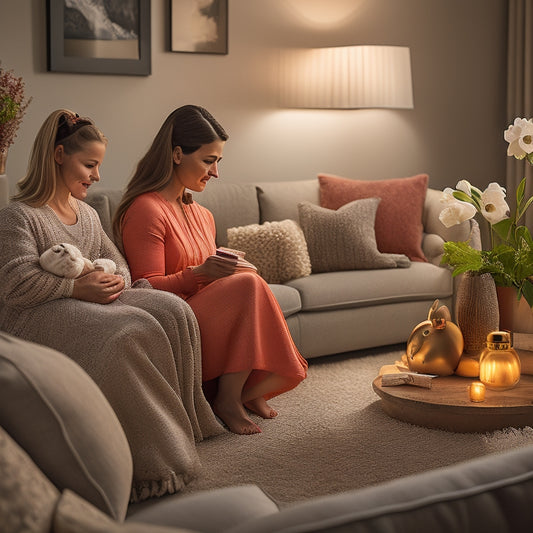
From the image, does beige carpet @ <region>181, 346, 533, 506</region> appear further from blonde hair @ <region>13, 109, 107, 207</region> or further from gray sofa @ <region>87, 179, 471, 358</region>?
blonde hair @ <region>13, 109, 107, 207</region>

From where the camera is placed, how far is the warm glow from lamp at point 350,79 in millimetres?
4578

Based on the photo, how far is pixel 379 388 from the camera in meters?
2.90

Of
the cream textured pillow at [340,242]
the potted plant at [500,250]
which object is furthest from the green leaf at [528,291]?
the cream textured pillow at [340,242]

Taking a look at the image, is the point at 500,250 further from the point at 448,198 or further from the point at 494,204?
the point at 448,198

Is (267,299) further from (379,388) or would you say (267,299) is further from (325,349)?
(325,349)

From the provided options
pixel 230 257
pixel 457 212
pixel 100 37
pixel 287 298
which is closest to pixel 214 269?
pixel 230 257

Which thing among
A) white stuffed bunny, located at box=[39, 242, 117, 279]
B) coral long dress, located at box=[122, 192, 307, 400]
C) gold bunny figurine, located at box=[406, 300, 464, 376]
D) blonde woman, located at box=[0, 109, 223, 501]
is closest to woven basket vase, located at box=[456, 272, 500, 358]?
gold bunny figurine, located at box=[406, 300, 464, 376]

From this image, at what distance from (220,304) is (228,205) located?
1.37 m

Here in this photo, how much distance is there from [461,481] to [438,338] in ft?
7.18

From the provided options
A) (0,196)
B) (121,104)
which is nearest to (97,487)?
(0,196)

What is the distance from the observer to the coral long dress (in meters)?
2.81

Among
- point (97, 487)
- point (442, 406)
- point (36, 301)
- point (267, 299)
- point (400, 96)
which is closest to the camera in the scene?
point (97, 487)

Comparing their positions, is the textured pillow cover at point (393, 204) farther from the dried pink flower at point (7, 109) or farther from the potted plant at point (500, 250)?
the dried pink flower at point (7, 109)

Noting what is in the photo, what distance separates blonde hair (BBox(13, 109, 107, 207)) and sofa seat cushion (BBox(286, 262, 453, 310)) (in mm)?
1438
